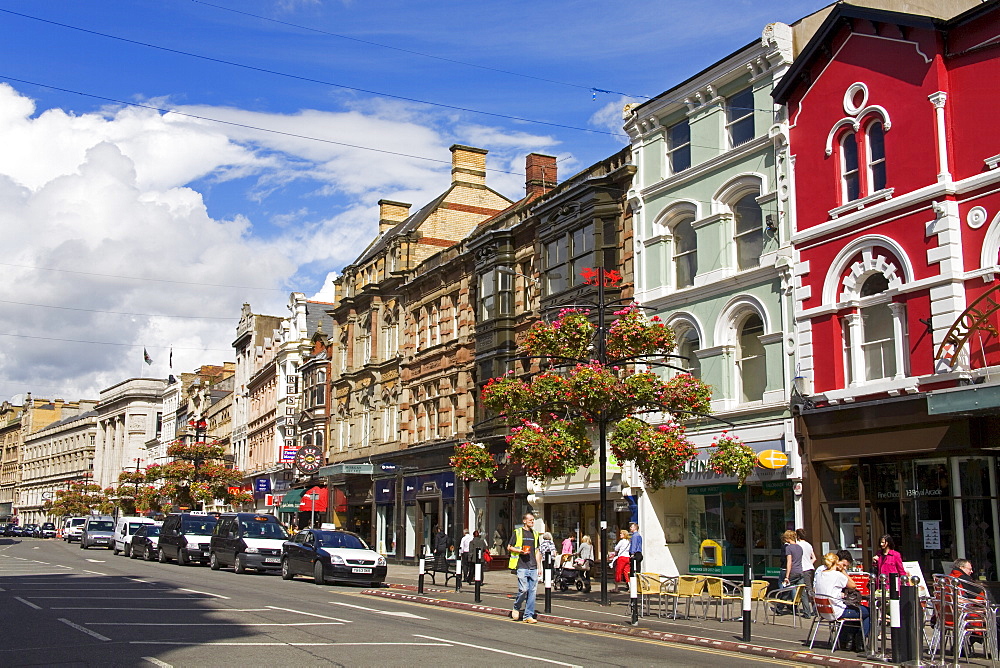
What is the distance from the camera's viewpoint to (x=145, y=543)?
1598 inches

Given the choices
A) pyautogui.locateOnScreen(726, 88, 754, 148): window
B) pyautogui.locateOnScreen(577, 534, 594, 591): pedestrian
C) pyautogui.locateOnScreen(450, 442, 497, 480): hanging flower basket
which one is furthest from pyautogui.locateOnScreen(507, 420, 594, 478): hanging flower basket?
pyautogui.locateOnScreen(726, 88, 754, 148): window

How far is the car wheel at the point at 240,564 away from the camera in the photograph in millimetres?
31844

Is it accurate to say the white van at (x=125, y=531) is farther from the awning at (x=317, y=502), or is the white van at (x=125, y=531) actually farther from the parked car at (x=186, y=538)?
the awning at (x=317, y=502)

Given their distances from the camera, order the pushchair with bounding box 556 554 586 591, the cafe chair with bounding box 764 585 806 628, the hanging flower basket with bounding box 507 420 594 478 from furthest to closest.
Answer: the pushchair with bounding box 556 554 586 591
the hanging flower basket with bounding box 507 420 594 478
the cafe chair with bounding box 764 585 806 628

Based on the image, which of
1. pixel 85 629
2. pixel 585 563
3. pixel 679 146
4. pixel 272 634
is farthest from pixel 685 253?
pixel 85 629

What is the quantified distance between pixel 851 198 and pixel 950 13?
17.3 feet

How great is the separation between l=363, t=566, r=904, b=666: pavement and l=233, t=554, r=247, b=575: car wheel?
608cm

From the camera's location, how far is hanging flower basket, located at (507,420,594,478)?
22.6 meters

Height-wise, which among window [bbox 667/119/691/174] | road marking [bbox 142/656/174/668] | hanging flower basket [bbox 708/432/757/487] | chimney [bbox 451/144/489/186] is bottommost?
A: road marking [bbox 142/656/174/668]

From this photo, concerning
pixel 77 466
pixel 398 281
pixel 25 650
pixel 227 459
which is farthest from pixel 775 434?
pixel 77 466

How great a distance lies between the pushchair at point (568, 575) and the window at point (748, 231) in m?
8.64

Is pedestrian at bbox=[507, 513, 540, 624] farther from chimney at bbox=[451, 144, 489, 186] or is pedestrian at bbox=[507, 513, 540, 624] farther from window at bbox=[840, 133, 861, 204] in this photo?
chimney at bbox=[451, 144, 489, 186]

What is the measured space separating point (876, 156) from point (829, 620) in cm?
1188

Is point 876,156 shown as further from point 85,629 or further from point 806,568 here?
point 85,629
